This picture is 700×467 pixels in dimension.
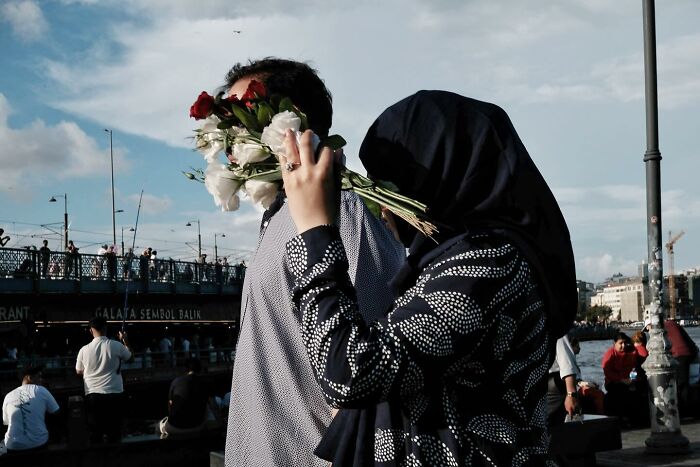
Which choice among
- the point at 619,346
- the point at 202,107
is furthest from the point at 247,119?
the point at 619,346

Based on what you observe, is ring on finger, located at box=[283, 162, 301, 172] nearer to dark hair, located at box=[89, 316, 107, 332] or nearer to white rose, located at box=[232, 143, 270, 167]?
white rose, located at box=[232, 143, 270, 167]

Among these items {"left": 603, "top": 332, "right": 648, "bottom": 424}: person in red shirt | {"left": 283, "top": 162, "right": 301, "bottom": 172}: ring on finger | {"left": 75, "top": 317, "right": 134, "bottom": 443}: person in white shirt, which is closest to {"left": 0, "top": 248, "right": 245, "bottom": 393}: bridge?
{"left": 75, "top": 317, "right": 134, "bottom": 443}: person in white shirt

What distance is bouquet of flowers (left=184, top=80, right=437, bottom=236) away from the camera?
1992 millimetres

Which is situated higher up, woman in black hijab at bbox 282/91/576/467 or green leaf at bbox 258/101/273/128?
green leaf at bbox 258/101/273/128

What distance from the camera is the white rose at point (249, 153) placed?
214cm

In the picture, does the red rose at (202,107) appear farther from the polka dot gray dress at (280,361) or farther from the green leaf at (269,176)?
the polka dot gray dress at (280,361)

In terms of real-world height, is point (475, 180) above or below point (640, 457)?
above

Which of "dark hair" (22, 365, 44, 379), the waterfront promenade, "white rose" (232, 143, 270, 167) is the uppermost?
"white rose" (232, 143, 270, 167)

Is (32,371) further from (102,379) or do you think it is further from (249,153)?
(249,153)

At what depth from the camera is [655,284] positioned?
33.1 feet

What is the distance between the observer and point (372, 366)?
1580 mm

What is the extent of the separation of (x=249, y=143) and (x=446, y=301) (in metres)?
0.78

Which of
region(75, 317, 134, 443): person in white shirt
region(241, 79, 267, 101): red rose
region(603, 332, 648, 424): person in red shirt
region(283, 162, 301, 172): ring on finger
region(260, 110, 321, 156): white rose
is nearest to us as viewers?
region(283, 162, 301, 172): ring on finger

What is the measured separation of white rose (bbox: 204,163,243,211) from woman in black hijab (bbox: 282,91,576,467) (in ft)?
1.41
